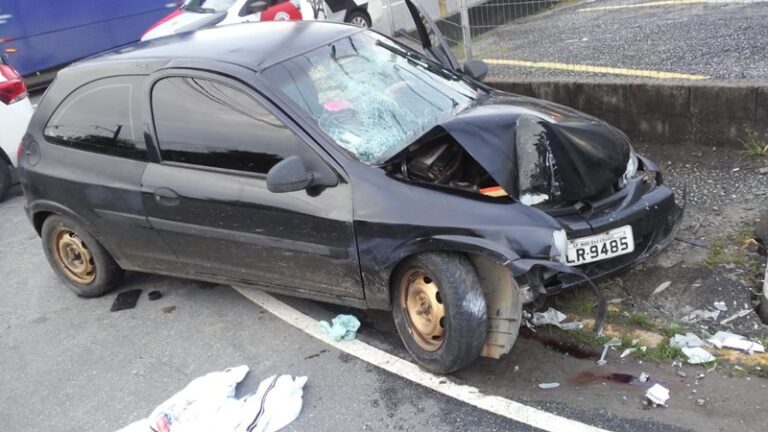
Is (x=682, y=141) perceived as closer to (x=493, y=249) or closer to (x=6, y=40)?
(x=493, y=249)

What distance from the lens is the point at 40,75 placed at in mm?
12859

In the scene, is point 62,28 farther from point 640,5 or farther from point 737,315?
point 737,315

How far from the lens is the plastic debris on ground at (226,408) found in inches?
131

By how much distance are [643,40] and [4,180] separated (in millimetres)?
7259

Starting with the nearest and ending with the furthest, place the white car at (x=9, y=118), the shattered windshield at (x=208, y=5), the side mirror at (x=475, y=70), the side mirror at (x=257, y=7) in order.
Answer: the side mirror at (x=475, y=70), the white car at (x=9, y=118), the side mirror at (x=257, y=7), the shattered windshield at (x=208, y=5)

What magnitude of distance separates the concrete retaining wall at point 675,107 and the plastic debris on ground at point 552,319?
93.9 inches

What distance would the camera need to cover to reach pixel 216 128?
392 cm

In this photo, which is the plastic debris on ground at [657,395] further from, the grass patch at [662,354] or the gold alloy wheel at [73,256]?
the gold alloy wheel at [73,256]

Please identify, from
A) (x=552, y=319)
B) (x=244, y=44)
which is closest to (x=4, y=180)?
(x=244, y=44)

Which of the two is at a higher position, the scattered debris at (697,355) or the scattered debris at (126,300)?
the scattered debris at (126,300)

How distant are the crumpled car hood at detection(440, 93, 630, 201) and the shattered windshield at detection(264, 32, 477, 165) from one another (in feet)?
1.13

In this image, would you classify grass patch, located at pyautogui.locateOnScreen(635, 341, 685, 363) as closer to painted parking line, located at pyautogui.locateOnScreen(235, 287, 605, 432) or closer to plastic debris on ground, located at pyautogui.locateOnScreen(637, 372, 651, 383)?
plastic debris on ground, located at pyautogui.locateOnScreen(637, 372, 651, 383)

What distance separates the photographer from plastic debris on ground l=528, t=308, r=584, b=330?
377 cm

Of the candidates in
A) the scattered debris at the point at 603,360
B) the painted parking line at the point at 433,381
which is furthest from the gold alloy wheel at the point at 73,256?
the scattered debris at the point at 603,360
